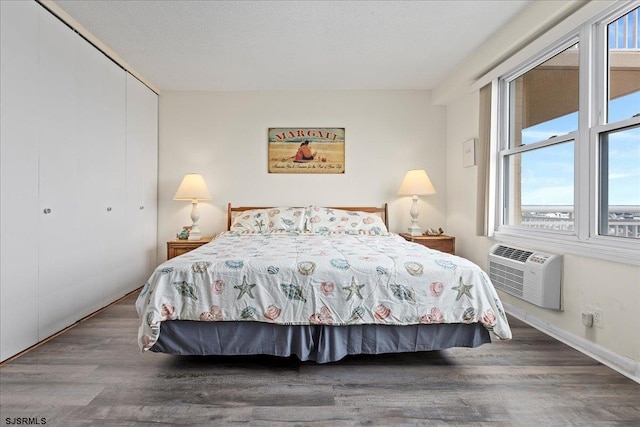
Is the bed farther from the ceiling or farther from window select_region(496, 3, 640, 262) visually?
the ceiling

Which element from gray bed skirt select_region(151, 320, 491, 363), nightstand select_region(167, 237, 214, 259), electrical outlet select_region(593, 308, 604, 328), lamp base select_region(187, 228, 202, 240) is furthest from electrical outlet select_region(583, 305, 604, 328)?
lamp base select_region(187, 228, 202, 240)

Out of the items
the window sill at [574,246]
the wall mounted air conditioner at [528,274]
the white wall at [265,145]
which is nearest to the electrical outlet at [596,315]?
the wall mounted air conditioner at [528,274]

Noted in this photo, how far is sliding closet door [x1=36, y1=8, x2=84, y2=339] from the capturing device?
2.24 metres

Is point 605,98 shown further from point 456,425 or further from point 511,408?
point 456,425

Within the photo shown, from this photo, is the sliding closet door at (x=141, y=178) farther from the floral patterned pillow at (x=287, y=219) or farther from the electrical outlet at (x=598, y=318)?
the electrical outlet at (x=598, y=318)

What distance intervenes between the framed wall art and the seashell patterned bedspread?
2.34 meters

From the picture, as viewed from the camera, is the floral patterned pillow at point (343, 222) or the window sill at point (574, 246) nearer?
the window sill at point (574, 246)

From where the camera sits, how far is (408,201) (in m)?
4.14

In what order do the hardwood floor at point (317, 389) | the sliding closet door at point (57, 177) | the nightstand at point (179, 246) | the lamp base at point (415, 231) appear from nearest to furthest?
the hardwood floor at point (317, 389), the sliding closet door at point (57, 177), the nightstand at point (179, 246), the lamp base at point (415, 231)

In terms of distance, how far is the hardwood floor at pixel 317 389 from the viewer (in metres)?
1.48

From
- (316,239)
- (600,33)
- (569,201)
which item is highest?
(600,33)

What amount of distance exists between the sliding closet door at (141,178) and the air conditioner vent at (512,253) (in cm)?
375

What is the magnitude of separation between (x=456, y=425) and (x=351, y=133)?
3.34 meters

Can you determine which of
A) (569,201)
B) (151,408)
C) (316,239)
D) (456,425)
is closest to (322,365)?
(456,425)
